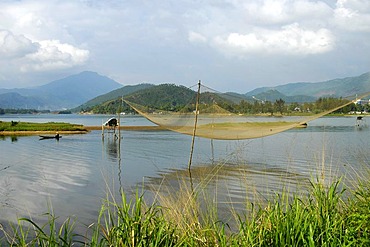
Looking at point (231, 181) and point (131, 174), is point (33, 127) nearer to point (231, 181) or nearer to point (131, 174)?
point (131, 174)

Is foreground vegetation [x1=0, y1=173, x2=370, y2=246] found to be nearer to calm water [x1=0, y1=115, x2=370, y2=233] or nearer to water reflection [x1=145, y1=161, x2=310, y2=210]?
calm water [x1=0, y1=115, x2=370, y2=233]

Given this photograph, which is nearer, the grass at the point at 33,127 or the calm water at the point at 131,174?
the calm water at the point at 131,174

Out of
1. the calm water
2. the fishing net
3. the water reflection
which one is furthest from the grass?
the water reflection

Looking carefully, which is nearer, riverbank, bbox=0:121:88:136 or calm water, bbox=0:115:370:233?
calm water, bbox=0:115:370:233

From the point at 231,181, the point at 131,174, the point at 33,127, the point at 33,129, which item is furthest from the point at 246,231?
the point at 33,127

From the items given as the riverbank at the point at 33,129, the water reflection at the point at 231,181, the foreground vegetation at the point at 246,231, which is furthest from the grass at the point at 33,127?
the foreground vegetation at the point at 246,231

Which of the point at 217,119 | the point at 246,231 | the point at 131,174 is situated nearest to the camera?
the point at 246,231

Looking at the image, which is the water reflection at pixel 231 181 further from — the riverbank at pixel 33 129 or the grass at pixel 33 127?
the grass at pixel 33 127

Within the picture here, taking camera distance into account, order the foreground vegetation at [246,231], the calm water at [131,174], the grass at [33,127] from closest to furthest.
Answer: the foreground vegetation at [246,231] < the calm water at [131,174] < the grass at [33,127]

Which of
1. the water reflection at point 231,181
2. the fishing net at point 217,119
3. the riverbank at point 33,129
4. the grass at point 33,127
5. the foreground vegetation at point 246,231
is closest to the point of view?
the foreground vegetation at point 246,231

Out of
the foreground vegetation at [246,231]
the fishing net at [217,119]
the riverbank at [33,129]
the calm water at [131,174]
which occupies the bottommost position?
the calm water at [131,174]

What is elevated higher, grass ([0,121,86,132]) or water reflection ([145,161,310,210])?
grass ([0,121,86,132])

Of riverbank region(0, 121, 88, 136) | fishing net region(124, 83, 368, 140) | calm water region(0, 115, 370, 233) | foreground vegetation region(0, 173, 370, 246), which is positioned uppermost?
fishing net region(124, 83, 368, 140)

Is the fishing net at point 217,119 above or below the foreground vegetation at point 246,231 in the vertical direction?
above
